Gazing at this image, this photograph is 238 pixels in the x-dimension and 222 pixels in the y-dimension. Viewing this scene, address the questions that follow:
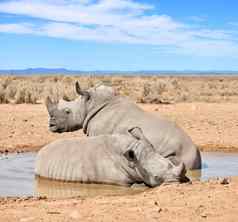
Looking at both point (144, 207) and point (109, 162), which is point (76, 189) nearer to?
point (109, 162)

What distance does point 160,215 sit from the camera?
816 cm

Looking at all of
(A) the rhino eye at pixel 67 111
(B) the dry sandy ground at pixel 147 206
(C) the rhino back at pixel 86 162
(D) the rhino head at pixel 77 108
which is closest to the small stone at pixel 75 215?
(B) the dry sandy ground at pixel 147 206

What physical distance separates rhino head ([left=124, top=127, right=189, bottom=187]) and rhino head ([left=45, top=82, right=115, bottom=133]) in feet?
12.7

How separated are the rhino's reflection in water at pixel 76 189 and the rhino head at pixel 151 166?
0.27 m

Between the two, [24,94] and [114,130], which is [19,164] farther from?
[24,94]

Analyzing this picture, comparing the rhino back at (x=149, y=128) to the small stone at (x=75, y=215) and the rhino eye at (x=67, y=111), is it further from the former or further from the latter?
the small stone at (x=75, y=215)

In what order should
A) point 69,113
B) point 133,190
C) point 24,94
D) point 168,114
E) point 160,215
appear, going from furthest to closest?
point 24,94
point 168,114
point 69,113
point 133,190
point 160,215

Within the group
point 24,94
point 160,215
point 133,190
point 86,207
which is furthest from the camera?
point 24,94

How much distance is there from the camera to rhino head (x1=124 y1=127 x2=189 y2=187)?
35.7ft

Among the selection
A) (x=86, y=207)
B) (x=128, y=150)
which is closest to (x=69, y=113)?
(x=128, y=150)

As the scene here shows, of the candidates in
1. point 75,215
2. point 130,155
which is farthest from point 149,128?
point 75,215

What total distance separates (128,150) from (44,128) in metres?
10.0

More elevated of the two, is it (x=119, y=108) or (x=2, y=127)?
(x=119, y=108)

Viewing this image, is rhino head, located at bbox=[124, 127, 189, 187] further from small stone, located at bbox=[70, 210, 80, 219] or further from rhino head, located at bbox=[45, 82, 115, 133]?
rhino head, located at bbox=[45, 82, 115, 133]
